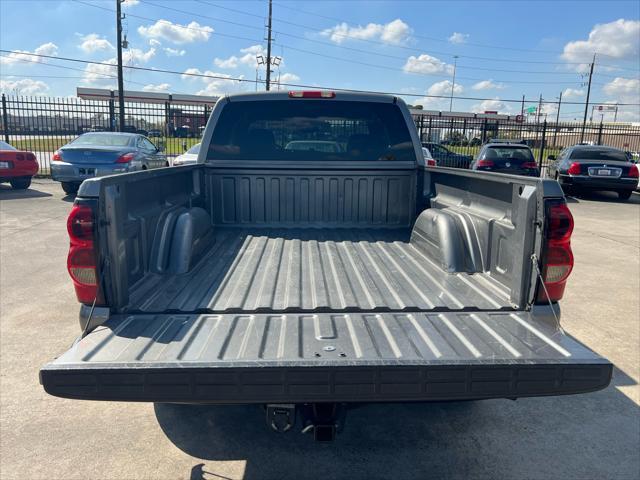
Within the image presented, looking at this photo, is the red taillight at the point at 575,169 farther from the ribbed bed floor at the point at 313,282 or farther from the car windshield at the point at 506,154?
the ribbed bed floor at the point at 313,282

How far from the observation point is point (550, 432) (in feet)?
10.8

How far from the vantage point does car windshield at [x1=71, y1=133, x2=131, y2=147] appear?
43.4ft

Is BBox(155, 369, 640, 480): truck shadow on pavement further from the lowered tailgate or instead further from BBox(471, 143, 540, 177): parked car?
BBox(471, 143, 540, 177): parked car

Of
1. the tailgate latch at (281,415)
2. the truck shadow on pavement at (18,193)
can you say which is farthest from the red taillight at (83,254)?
the truck shadow on pavement at (18,193)

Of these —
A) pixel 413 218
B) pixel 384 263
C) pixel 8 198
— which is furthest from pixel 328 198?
pixel 8 198

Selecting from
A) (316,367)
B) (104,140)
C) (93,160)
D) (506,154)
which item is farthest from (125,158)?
(316,367)

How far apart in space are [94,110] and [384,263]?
20.7 m

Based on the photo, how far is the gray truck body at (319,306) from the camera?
2.06m

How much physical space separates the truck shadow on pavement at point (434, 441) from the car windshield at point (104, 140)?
1124cm

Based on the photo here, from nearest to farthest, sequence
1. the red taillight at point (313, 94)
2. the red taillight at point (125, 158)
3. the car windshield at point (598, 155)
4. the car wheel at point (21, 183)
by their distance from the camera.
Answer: the red taillight at point (313, 94)
the red taillight at point (125, 158)
the car wheel at point (21, 183)
the car windshield at point (598, 155)

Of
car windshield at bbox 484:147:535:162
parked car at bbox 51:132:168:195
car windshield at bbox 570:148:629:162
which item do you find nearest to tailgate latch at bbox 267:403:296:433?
parked car at bbox 51:132:168:195

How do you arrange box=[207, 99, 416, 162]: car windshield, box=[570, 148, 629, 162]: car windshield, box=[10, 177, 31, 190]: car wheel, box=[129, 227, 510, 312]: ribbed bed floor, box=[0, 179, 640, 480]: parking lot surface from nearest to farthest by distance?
box=[129, 227, 510, 312]: ribbed bed floor, box=[0, 179, 640, 480]: parking lot surface, box=[207, 99, 416, 162]: car windshield, box=[10, 177, 31, 190]: car wheel, box=[570, 148, 629, 162]: car windshield

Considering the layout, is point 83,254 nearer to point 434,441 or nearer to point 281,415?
point 281,415

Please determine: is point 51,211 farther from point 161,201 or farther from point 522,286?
point 522,286
